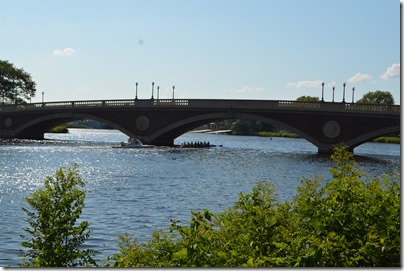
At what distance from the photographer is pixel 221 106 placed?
83.4 metres

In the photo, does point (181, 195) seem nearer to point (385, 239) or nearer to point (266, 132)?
point (385, 239)

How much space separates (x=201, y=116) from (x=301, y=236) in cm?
7463

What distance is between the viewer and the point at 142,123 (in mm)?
91000

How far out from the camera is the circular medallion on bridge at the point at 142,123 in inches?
3563

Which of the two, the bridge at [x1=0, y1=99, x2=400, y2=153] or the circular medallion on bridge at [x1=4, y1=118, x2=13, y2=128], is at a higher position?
the bridge at [x1=0, y1=99, x2=400, y2=153]

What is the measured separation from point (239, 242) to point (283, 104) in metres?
70.5

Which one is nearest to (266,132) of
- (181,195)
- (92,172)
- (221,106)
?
(221,106)

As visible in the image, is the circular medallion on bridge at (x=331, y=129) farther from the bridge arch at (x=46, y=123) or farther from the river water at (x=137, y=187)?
the bridge arch at (x=46, y=123)

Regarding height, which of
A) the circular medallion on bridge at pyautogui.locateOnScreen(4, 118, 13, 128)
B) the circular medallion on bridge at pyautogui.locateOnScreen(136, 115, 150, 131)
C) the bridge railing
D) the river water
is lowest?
A: the river water

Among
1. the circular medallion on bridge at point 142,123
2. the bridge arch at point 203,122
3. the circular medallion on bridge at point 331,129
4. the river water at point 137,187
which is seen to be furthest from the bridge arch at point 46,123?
the river water at point 137,187

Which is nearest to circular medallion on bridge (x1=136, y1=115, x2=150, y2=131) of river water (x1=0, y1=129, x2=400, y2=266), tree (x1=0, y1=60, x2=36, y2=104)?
river water (x1=0, y1=129, x2=400, y2=266)

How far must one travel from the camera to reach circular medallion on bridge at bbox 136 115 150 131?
90.5 meters

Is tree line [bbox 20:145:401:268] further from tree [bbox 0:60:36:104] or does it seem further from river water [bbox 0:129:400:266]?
tree [bbox 0:60:36:104]

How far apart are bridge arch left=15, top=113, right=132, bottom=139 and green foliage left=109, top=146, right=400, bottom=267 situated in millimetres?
81653
